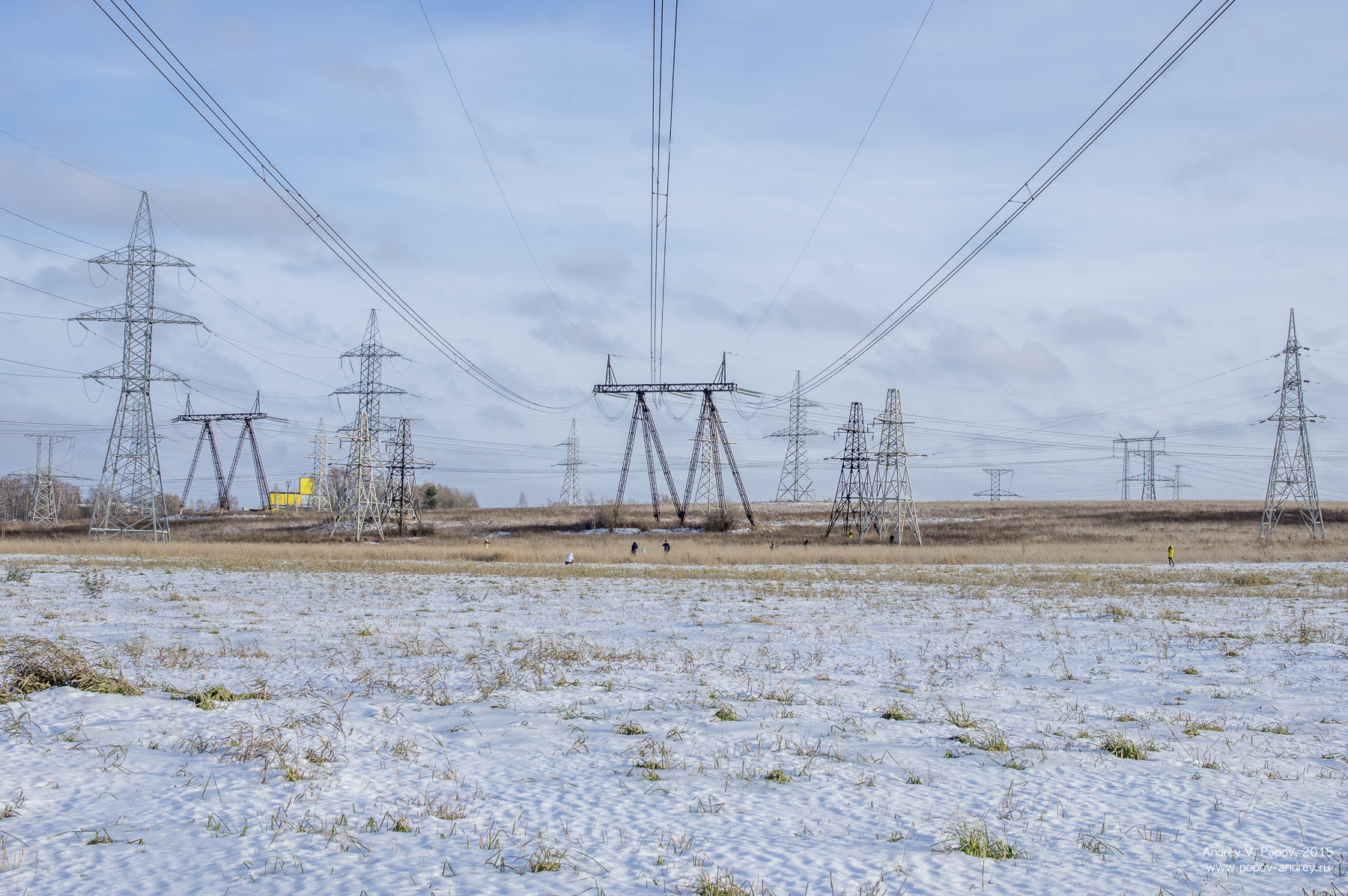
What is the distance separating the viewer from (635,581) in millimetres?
30984

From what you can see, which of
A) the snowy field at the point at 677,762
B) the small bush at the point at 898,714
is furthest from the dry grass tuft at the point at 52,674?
the small bush at the point at 898,714

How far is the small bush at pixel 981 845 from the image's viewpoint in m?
5.93

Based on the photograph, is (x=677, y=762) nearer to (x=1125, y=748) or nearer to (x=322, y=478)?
(x=1125, y=748)

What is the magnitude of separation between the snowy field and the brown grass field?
26229mm

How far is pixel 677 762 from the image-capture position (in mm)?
8023

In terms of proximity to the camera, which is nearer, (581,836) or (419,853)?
(419,853)

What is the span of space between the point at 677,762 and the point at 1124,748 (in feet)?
15.3

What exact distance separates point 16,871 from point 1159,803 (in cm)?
873

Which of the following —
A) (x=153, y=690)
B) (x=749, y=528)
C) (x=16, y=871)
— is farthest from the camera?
(x=749, y=528)

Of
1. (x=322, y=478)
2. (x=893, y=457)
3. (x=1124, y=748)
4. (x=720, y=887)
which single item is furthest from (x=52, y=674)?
(x=322, y=478)

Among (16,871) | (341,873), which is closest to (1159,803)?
(341,873)

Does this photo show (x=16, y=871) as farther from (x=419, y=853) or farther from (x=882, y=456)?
(x=882, y=456)

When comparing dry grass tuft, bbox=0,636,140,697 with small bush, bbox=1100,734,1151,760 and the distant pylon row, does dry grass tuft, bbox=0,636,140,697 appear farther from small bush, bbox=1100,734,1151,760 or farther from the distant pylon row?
the distant pylon row

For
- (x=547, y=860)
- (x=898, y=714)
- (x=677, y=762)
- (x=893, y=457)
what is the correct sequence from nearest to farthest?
(x=547, y=860) < (x=677, y=762) < (x=898, y=714) < (x=893, y=457)
